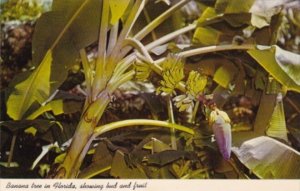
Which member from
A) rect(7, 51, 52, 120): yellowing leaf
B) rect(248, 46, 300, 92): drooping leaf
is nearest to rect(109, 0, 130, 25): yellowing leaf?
rect(7, 51, 52, 120): yellowing leaf

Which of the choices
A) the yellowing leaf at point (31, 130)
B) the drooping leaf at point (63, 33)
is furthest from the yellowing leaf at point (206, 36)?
the yellowing leaf at point (31, 130)

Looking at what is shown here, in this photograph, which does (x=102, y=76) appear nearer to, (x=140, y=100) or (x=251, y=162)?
(x=140, y=100)

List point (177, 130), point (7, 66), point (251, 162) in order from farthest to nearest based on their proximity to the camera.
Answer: point (7, 66), point (177, 130), point (251, 162)

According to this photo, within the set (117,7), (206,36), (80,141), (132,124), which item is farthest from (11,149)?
(206,36)

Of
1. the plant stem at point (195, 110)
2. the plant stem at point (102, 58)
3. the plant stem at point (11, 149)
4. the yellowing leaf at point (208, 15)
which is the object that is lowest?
the plant stem at point (11, 149)

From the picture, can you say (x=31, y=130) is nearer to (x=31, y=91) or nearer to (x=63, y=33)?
(x=31, y=91)

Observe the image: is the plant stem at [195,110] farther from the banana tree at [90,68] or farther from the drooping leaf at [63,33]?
the drooping leaf at [63,33]

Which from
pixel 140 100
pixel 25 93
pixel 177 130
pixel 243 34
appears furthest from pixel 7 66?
pixel 243 34
